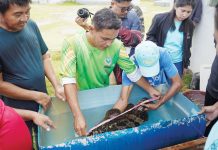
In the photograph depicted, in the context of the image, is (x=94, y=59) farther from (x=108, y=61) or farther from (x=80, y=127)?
(x=80, y=127)

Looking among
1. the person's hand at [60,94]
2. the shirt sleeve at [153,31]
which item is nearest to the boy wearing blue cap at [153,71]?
the person's hand at [60,94]

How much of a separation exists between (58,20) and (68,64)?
8.11 metres

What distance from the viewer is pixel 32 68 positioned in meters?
2.14

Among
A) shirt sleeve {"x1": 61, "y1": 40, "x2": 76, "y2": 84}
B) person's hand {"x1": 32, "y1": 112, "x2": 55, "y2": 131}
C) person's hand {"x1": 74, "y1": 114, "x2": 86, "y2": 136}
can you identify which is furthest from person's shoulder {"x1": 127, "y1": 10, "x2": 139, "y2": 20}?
person's hand {"x1": 32, "y1": 112, "x2": 55, "y2": 131}

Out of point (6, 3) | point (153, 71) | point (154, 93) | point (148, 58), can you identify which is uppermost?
point (6, 3)

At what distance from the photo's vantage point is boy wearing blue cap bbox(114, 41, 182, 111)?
2.15m

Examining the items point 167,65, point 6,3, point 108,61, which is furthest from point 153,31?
point 6,3

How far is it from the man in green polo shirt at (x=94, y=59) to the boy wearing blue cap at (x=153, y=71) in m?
0.07

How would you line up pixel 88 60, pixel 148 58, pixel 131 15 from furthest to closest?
pixel 131 15 → pixel 88 60 → pixel 148 58

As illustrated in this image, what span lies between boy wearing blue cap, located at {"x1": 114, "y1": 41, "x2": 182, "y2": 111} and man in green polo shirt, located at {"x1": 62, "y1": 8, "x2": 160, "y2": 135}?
0.07m

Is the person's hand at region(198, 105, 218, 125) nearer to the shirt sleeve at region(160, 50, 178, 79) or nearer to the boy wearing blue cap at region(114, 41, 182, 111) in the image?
the boy wearing blue cap at region(114, 41, 182, 111)

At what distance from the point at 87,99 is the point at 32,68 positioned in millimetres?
478

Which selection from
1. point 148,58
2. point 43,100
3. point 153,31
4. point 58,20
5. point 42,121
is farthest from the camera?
point 58,20

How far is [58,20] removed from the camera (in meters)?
9.92
